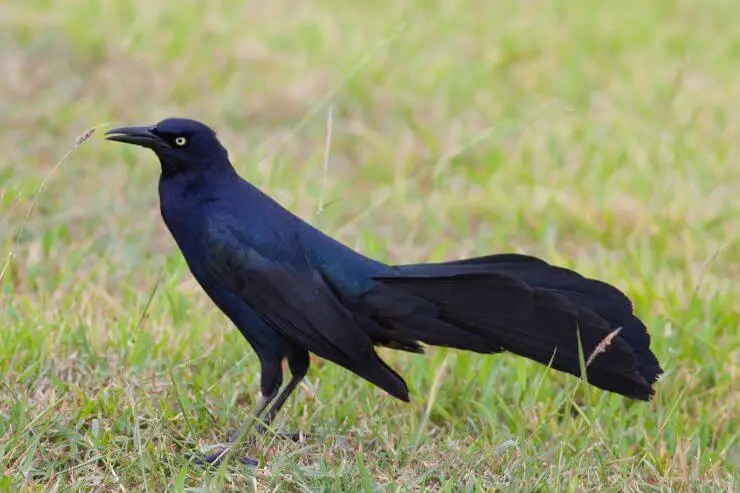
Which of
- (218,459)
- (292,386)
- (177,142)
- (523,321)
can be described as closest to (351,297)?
(292,386)

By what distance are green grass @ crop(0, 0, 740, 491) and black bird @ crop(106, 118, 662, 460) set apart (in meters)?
0.19

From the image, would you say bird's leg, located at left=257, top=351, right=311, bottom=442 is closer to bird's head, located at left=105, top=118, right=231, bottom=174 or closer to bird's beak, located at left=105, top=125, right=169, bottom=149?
bird's head, located at left=105, top=118, right=231, bottom=174

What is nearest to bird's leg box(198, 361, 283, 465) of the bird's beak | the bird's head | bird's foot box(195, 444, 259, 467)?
bird's foot box(195, 444, 259, 467)

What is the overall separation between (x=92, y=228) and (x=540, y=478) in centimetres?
311

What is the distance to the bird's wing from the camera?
363 cm

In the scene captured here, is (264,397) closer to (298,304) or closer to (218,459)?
(218,459)

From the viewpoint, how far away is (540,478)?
3.69 meters

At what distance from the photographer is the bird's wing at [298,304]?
363cm

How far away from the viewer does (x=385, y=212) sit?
6602 millimetres

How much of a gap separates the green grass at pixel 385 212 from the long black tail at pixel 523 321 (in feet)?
0.47

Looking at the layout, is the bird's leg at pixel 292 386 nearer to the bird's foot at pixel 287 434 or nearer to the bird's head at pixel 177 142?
the bird's foot at pixel 287 434

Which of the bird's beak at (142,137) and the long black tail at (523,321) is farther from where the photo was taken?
the bird's beak at (142,137)

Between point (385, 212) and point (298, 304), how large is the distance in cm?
296

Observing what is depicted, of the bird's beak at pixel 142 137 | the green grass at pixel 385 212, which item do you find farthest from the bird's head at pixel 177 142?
the green grass at pixel 385 212
